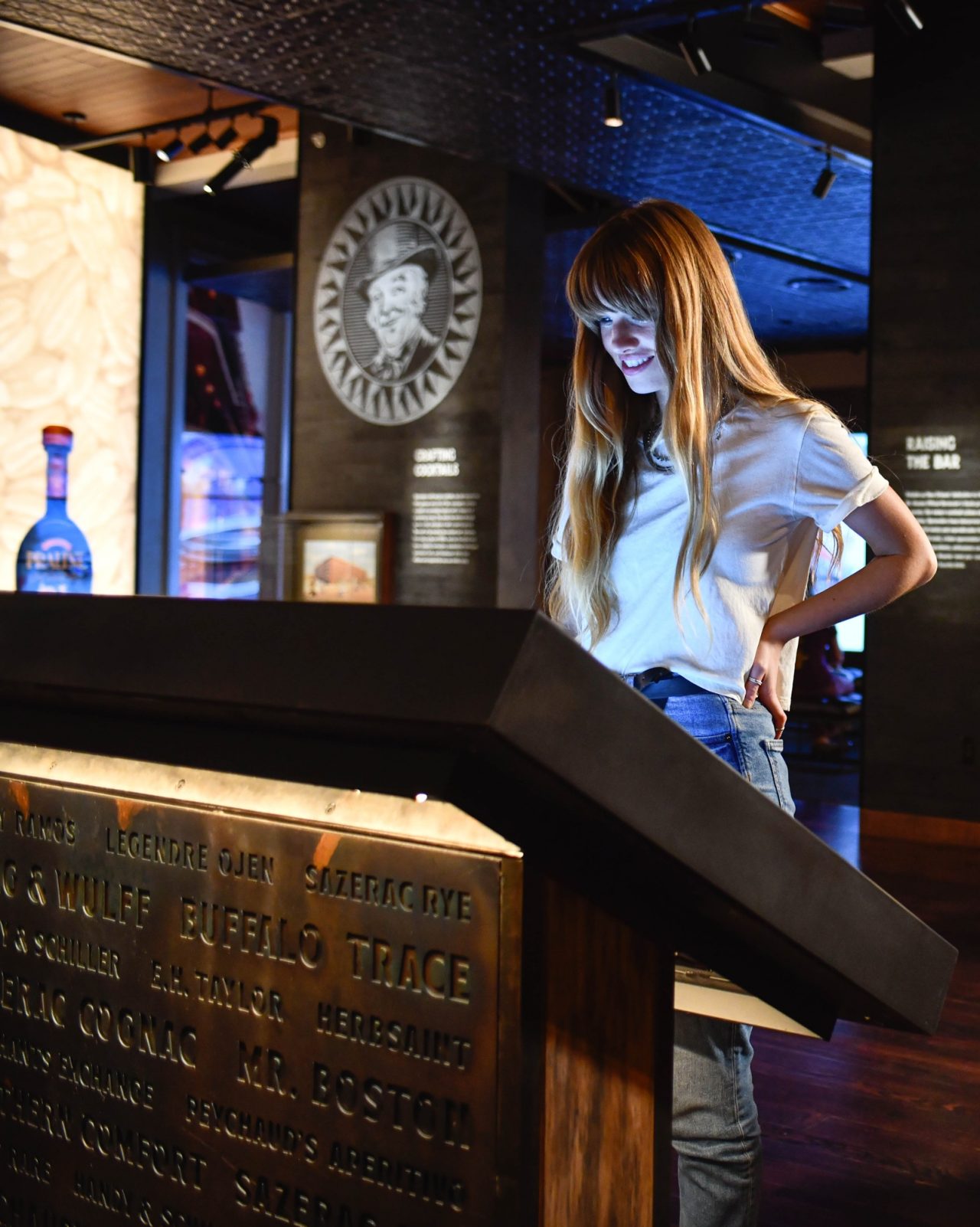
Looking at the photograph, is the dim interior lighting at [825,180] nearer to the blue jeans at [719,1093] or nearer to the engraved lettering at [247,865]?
the blue jeans at [719,1093]

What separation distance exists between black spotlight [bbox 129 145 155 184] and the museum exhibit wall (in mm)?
91

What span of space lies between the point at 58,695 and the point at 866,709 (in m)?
5.49

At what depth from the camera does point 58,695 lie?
0.68m

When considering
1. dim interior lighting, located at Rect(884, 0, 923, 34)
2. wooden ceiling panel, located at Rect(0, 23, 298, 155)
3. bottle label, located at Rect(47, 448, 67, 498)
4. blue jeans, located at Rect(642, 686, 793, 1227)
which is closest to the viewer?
blue jeans, located at Rect(642, 686, 793, 1227)

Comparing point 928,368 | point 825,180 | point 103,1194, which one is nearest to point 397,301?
point 825,180

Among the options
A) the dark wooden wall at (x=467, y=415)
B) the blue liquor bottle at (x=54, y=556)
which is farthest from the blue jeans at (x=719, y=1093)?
the dark wooden wall at (x=467, y=415)

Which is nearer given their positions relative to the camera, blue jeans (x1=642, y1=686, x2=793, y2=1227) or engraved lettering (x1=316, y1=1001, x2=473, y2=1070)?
engraved lettering (x1=316, y1=1001, x2=473, y2=1070)

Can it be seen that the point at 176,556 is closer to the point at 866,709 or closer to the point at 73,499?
the point at 73,499

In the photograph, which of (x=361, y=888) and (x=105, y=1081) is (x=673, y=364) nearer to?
(x=361, y=888)

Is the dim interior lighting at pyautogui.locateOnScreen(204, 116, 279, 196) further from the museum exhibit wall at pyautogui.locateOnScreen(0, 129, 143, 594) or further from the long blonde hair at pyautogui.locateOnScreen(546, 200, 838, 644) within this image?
the long blonde hair at pyautogui.locateOnScreen(546, 200, 838, 644)

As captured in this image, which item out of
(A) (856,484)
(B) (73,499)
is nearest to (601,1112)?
(A) (856,484)

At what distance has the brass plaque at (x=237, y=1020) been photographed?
0.65 metres

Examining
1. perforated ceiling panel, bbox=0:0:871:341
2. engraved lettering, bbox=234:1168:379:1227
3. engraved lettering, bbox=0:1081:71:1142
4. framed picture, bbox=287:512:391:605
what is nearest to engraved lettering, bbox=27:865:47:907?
engraved lettering, bbox=0:1081:71:1142

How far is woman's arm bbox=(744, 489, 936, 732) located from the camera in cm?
117
